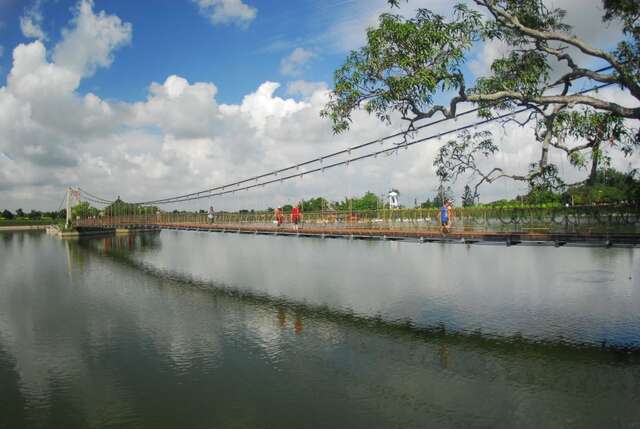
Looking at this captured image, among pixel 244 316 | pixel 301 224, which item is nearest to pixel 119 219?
pixel 301 224

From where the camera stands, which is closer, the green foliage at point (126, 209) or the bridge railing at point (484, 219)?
the bridge railing at point (484, 219)

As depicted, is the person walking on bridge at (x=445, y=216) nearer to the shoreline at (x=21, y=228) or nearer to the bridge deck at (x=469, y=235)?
the bridge deck at (x=469, y=235)

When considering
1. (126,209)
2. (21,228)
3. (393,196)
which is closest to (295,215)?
(393,196)

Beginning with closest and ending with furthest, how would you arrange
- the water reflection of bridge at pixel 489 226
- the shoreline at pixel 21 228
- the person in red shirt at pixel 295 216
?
the water reflection of bridge at pixel 489 226 → the person in red shirt at pixel 295 216 → the shoreline at pixel 21 228

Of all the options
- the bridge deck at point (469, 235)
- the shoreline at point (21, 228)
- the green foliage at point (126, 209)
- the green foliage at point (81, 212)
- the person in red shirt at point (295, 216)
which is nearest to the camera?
the bridge deck at point (469, 235)

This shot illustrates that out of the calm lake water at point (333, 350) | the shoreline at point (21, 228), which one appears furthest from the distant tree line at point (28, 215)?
the calm lake water at point (333, 350)

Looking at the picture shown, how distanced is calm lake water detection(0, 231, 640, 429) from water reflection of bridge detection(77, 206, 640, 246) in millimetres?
2580

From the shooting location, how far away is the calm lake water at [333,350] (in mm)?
9148

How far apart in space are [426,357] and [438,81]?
21.6 ft

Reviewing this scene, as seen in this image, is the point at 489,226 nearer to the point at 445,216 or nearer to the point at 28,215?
the point at 445,216

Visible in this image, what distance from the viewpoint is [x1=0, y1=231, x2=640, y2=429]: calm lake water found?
9.15 metres

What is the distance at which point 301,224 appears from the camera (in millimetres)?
22188

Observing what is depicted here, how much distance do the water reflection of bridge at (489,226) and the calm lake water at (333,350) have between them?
2.58m

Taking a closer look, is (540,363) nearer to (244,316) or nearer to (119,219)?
(244,316)
